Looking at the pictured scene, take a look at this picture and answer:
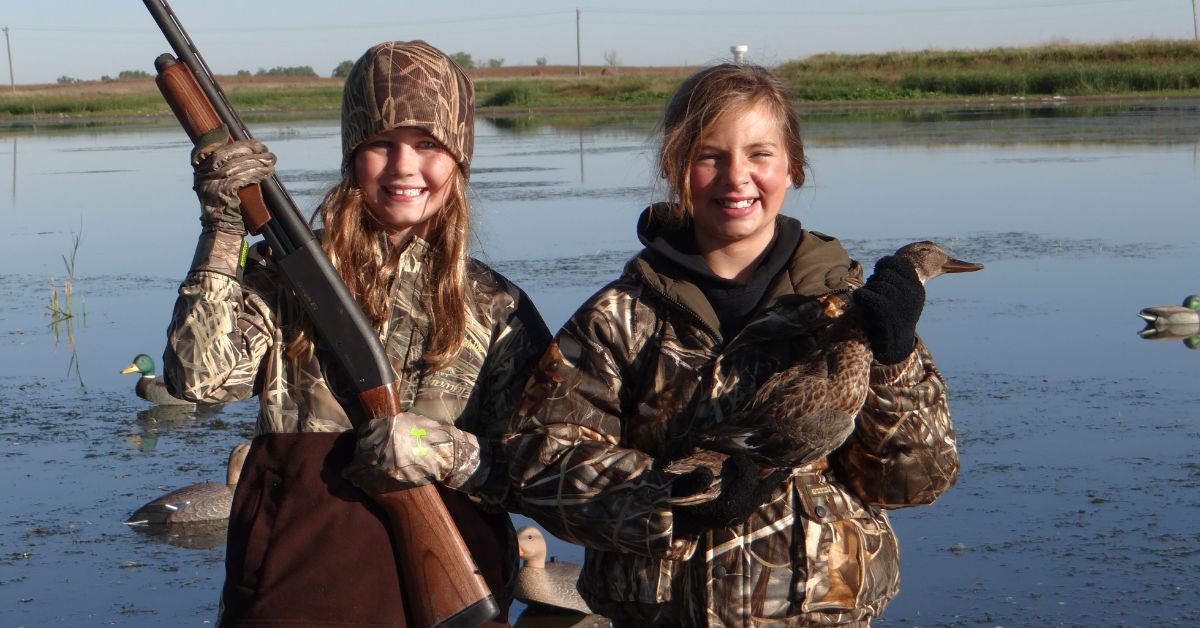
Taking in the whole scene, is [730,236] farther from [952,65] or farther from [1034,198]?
[952,65]

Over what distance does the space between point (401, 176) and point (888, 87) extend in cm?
4218

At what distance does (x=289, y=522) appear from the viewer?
9.21 ft

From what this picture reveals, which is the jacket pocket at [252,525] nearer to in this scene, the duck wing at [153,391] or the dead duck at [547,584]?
Result: the dead duck at [547,584]

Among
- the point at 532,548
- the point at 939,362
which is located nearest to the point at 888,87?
the point at 939,362

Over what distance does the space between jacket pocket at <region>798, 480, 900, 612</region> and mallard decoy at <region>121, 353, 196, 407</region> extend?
607 centimetres

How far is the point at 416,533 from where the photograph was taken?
2.83 meters

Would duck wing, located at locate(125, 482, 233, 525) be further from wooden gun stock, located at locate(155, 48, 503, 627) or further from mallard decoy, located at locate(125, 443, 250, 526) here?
wooden gun stock, located at locate(155, 48, 503, 627)

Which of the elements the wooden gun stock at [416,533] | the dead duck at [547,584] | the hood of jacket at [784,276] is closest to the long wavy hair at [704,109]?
the hood of jacket at [784,276]

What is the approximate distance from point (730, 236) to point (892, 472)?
61cm

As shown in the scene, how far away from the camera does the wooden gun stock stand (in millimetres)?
2828

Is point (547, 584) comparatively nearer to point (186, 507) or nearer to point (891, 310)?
point (186, 507)

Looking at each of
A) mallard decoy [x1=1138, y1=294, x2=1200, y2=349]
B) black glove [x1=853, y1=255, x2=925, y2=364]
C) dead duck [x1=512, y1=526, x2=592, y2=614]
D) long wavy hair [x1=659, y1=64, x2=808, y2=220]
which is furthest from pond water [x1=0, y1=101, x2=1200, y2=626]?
black glove [x1=853, y1=255, x2=925, y2=364]

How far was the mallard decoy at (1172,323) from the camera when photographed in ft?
28.8

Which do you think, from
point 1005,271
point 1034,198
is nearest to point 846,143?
point 1034,198
